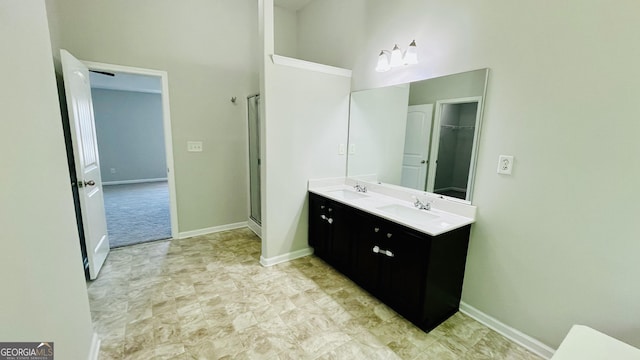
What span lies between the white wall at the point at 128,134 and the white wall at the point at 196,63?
4463mm

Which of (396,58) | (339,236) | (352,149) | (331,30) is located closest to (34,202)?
(339,236)

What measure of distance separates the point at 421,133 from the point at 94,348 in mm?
2920

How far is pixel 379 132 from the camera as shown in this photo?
9.42 ft

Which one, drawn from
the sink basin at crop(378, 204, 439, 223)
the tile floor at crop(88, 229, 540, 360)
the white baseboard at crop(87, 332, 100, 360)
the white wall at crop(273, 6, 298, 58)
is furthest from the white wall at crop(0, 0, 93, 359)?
the white wall at crop(273, 6, 298, 58)

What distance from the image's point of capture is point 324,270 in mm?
2771

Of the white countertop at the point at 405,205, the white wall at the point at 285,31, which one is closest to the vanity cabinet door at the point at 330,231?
the white countertop at the point at 405,205

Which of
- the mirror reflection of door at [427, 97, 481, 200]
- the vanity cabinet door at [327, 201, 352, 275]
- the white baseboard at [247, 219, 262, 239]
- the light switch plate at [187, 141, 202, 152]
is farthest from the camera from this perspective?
the white baseboard at [247, 219, 262, 239]

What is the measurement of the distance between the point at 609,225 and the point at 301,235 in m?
2.46

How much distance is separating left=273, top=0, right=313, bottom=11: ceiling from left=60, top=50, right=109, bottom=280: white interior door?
2.45 metres

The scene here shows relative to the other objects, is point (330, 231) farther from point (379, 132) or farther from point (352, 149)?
point (379, 132)

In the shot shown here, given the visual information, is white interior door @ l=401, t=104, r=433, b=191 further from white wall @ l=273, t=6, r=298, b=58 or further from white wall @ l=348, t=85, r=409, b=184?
white wall @ l=273, t=6, r=298, b=58

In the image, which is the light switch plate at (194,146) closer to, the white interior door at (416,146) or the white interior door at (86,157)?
the white interior door at (86,157)

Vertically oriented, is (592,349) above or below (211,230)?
above

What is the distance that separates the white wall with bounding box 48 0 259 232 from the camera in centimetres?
274
